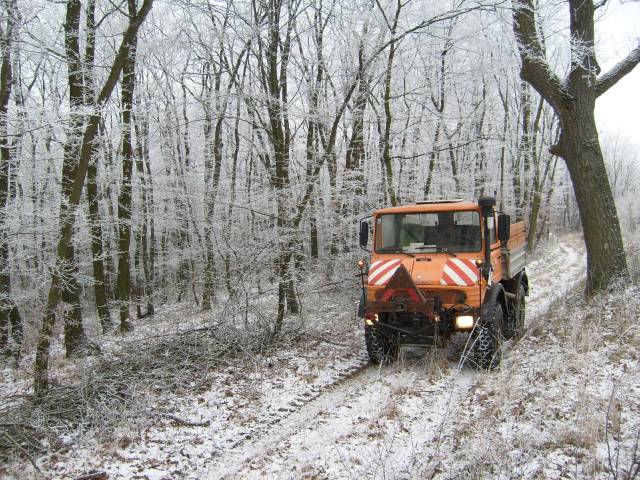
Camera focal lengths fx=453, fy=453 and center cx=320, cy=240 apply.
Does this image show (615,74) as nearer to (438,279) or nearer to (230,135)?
(438,279)

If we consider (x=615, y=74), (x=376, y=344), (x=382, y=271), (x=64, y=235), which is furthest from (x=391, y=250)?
(x=615, y=74)

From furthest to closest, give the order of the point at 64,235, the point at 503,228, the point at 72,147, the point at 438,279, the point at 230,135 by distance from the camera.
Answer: the point at 230,135 → the point at 72,147 → the point at 503,228 → the point at 438,279 → the point at 64,235

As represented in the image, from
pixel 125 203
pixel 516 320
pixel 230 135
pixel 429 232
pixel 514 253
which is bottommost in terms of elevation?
pixel 516 320

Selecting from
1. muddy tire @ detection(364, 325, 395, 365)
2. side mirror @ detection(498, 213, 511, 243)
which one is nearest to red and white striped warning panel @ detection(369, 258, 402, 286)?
muddy tire @ detection(364, 325, 395, 365)

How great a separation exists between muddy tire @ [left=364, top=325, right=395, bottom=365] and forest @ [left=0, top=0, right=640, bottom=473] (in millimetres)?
1877

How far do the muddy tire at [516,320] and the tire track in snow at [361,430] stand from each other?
146cm

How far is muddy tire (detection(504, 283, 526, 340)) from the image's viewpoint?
7230 mm

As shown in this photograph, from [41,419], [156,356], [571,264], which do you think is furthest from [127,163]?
[571,264]

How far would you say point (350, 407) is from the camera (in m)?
5.06

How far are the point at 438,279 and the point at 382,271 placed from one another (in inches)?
32.8

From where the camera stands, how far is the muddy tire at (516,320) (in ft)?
23.7

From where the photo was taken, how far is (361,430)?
445 cm

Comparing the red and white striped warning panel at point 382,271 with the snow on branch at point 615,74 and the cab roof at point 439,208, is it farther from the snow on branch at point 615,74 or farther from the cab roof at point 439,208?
the snow on branch at point 615,74

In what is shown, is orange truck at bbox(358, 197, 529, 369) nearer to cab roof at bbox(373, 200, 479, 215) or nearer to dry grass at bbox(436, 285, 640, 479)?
cab roof at bbox(373, 200, 479, 215)
